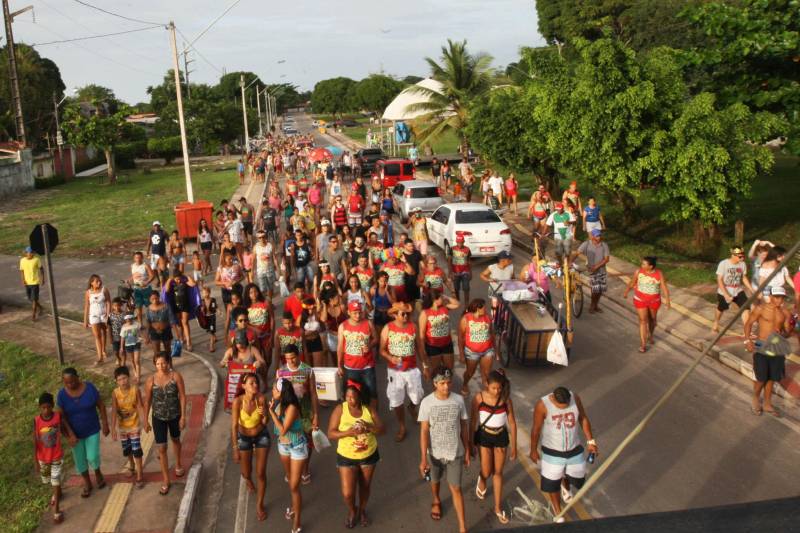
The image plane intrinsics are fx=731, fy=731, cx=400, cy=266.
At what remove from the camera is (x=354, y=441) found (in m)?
6.52

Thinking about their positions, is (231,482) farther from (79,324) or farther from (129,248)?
(129,248)

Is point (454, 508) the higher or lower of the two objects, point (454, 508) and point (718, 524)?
the lower

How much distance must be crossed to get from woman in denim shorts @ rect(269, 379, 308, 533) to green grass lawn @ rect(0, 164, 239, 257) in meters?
17.4

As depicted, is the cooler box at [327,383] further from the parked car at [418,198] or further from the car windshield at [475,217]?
the parked car at [418,198]

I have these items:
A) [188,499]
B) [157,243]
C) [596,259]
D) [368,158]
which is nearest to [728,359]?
[596,259]

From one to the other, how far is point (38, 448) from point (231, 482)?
201 centimetres

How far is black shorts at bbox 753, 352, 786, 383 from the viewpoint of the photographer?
29.3 feet

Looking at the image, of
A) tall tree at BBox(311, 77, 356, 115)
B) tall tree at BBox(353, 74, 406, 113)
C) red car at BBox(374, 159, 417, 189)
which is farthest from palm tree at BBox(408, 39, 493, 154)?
tall tree at BBox(311, 77, 356, 115)

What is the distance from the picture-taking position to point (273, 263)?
13.7m

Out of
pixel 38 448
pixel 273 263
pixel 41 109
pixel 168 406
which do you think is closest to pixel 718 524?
pixel 168 406

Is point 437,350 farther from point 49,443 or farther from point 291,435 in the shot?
point 49,443

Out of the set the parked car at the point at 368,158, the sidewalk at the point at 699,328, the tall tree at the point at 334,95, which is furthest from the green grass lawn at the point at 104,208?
the tall tree at the point at 334,95

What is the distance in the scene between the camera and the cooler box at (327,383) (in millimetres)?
8461

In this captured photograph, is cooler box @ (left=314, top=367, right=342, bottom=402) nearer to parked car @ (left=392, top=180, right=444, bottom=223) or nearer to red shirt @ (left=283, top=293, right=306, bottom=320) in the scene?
red shirt @ (left=283, top=293, right=306, bottom=320)
